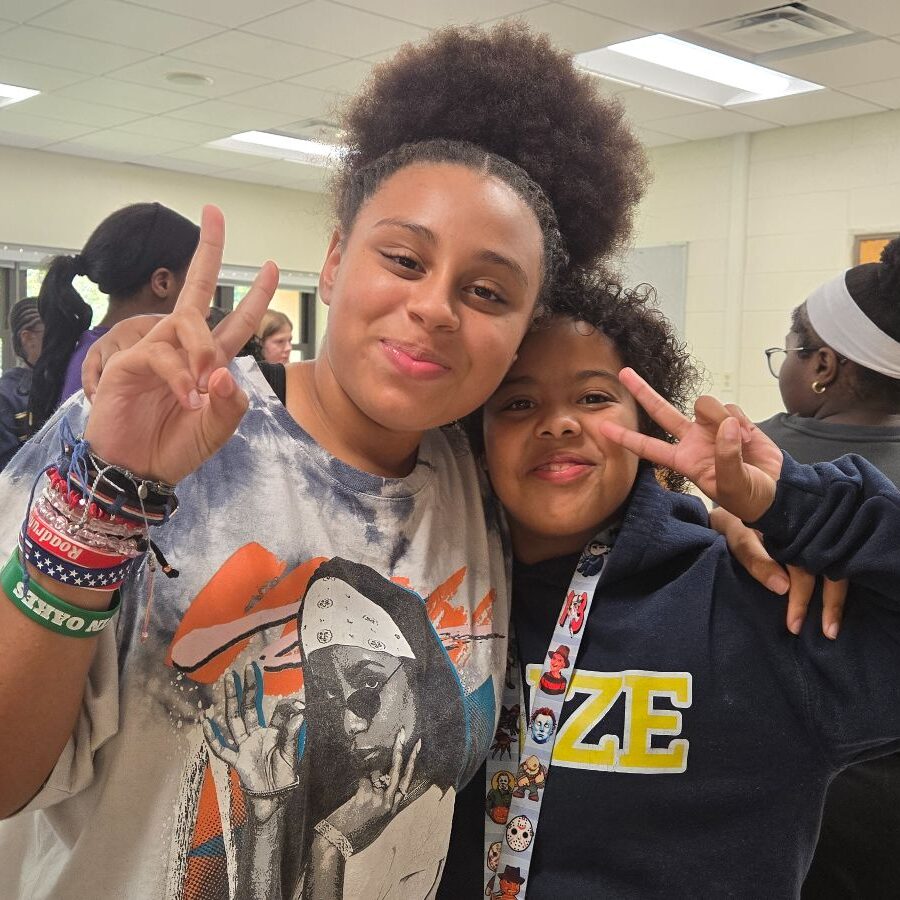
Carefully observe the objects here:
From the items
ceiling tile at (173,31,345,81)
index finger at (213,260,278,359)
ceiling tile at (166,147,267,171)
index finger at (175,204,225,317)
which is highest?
ceiling tile at (173,31,345,81)

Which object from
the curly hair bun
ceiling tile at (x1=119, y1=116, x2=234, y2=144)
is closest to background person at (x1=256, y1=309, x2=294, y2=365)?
ceiling tile at (x1=119, y1=116, x2=234, y2=144)

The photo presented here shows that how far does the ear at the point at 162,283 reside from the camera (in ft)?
10.5

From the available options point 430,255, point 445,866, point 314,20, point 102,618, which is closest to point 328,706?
point 102,618

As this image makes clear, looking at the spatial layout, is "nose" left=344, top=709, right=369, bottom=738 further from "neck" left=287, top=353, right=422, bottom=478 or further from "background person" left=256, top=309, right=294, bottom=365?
"background person" left=256, top=309, right=294, bottom=365

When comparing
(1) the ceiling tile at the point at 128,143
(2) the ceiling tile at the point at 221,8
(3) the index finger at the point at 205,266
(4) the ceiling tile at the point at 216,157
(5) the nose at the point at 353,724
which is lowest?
(5) the nose at the point at 353,724

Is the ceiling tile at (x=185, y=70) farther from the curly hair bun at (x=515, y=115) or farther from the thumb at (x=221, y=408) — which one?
the thumb at (x=221, y=408)

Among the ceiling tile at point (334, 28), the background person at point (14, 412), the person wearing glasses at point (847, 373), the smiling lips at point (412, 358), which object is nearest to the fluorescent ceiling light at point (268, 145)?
the ceiling tile at point (334, 28)

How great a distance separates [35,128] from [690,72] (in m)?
4.89

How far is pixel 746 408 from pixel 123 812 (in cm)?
738

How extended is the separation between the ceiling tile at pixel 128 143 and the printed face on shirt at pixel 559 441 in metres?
7.40

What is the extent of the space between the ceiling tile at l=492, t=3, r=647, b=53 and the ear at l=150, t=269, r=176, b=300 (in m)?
2.68

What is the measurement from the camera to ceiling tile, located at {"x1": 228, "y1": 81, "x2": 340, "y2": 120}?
266 inches

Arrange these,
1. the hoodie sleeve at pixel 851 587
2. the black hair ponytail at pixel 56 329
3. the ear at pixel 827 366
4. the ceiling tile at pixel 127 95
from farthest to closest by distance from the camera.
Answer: the ceiling tile at pixel 127 95
the black hair ponytail at pixel 56 329
the ear at pixel 827 366
the hoodie sleeve at pixel 851 587

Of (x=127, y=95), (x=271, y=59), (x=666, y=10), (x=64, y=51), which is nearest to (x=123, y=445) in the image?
(x=666, y=10)
